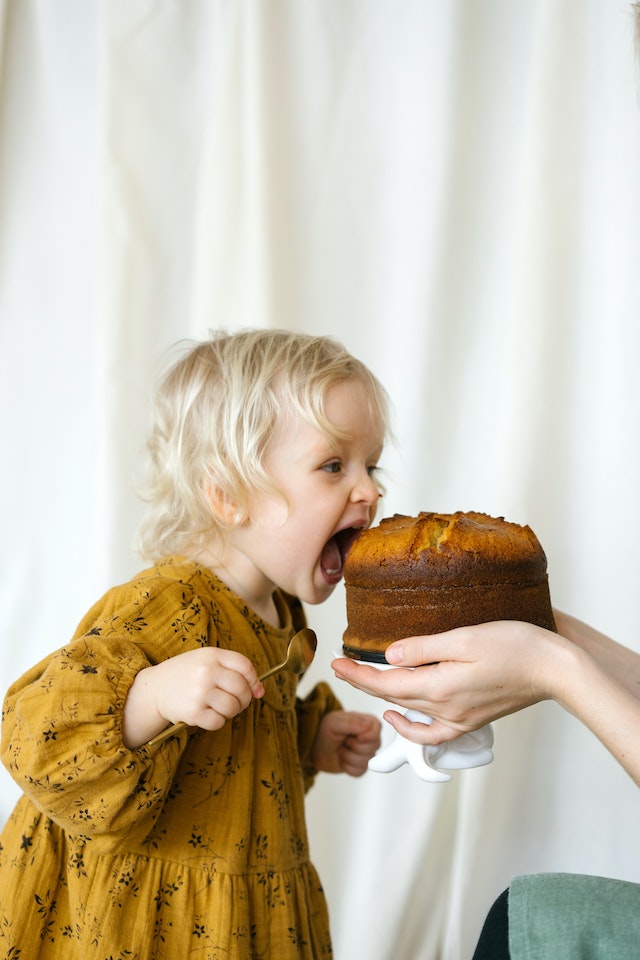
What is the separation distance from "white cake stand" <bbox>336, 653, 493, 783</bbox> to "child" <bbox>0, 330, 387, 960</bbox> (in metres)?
0.18

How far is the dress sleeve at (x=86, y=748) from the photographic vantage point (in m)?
1.04

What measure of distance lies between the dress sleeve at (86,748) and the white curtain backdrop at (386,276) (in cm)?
80

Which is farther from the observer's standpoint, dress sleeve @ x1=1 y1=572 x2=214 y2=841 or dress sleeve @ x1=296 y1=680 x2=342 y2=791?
dress sleeve @ x1=296 y1=680 x2=342 y2=791

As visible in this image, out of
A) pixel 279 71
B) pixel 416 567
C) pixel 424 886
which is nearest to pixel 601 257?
pixel 279 71

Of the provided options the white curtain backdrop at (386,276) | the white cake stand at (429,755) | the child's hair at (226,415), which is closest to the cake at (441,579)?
the white cake stand at (429,755)

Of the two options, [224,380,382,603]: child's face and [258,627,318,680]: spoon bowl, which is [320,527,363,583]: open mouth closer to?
[224,380,382,603]: child's face

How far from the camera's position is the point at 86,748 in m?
1.04

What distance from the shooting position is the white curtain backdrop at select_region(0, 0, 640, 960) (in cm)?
188

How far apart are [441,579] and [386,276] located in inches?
43.7

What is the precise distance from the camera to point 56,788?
1042 mm

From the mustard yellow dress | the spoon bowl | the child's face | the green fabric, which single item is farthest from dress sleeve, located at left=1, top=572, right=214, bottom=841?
the green fabric

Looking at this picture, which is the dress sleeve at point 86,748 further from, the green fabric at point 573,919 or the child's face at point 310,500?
the green fabric at point 573,919

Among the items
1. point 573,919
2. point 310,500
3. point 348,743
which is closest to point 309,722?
point 348,743

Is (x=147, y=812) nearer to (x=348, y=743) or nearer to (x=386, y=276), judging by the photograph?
(x=348, y=743)
